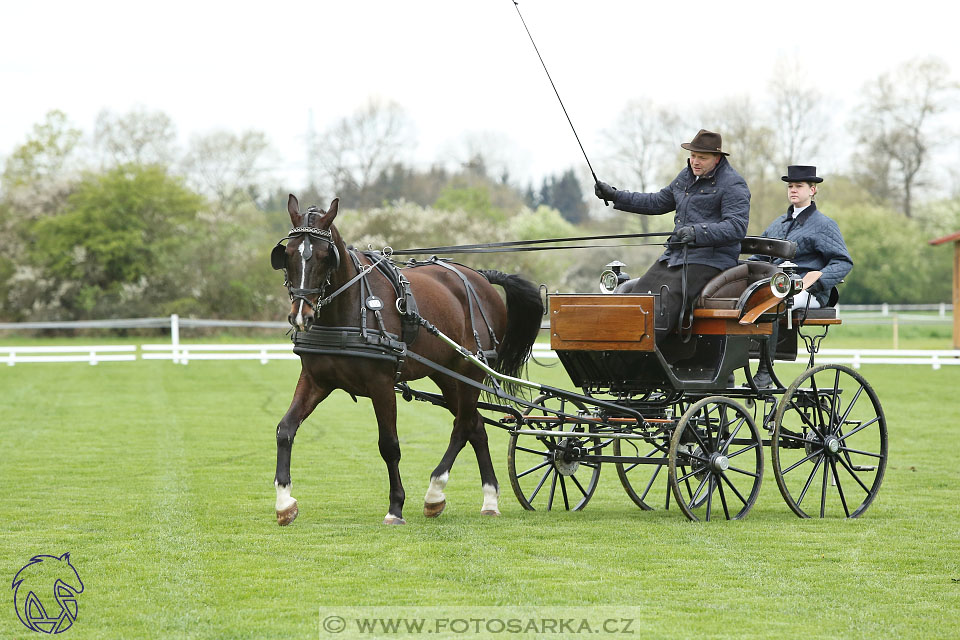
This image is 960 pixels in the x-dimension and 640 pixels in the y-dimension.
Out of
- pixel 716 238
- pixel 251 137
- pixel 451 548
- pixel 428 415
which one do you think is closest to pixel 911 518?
pixel 716 238

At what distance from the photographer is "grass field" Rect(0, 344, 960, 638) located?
497 cm

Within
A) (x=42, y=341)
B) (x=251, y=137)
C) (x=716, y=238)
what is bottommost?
(x=42, y=341)

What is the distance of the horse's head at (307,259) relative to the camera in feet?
22.3

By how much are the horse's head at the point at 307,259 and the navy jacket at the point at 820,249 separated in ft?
10.6

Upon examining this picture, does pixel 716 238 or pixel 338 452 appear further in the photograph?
pixel 338 452

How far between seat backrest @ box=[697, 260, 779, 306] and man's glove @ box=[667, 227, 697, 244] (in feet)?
1.12

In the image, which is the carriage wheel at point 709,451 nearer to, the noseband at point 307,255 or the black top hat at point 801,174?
the black top hat at point 801,174

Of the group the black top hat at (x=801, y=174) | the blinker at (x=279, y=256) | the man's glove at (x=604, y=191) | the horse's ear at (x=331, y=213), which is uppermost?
the black top hat at (x=801, y=174)

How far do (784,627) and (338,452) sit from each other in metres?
Result: 7.86

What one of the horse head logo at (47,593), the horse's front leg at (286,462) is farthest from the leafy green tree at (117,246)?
the horse head logo at (47,593)

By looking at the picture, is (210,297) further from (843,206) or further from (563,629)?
(563,629)

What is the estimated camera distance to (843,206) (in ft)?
167

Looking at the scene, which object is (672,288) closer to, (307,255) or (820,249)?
(820,249)

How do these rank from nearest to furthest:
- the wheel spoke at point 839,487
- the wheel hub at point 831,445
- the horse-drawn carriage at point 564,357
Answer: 1. the horse-drawn carriage at point 564,357
2. the wheel spoke at point 839,487
3. the wheel hub at point 831,445
